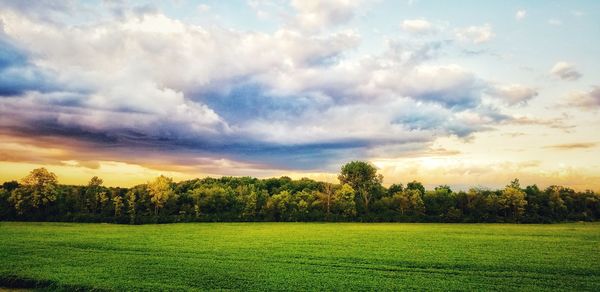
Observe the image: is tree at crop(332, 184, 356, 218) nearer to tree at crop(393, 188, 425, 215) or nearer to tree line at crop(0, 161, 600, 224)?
tree line at crop(0, 161, 600, 224)

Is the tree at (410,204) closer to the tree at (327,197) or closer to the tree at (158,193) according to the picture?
the tree at (327,197)

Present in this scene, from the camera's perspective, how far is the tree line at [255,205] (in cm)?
9556

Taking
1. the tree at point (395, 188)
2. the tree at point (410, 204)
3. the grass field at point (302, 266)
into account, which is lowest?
the grass field at point (302, 266)

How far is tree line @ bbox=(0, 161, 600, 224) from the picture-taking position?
314ft

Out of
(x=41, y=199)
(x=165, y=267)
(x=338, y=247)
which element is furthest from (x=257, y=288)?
(x=41, y=199)

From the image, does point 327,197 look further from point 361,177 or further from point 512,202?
point 512,202

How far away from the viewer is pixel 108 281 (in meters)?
24.4

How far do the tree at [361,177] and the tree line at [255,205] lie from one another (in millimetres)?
9843

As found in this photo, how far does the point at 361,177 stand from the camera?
137375mm

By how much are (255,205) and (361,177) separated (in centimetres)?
4542

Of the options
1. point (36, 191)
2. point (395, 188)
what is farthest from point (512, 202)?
point (36, 191)

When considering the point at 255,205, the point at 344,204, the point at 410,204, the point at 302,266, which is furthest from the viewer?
the point at 410,204

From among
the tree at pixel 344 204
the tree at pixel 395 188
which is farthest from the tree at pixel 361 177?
the tree at pixel 344 204

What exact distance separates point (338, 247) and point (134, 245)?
23.1m
